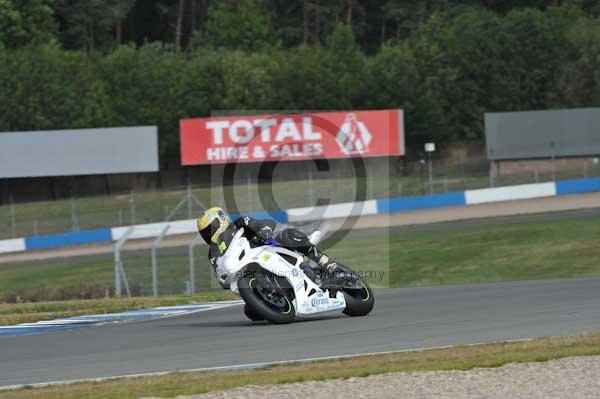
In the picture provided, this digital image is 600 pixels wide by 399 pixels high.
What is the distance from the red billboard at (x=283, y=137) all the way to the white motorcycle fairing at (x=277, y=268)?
33.5 meters

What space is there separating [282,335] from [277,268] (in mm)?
1026

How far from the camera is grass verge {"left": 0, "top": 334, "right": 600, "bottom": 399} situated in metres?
9.43

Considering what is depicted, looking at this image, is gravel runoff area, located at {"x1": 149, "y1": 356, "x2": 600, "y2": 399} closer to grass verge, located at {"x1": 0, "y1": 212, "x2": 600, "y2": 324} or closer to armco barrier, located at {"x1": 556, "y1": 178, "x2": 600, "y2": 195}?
grass verge, located at {"x1": 0, "y1": 212, "x2": 600, "y2": 324}

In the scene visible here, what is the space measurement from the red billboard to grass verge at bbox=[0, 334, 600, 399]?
36.5 metres

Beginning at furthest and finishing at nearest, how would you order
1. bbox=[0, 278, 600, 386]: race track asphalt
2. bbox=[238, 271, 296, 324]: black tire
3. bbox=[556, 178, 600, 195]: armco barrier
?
bbox=[556, 178, 600, 195]: armco barrier, bbox=[238, 271, 296, 324]: black tire, bbox=[0, 278, 600, 386]: race track asphalt

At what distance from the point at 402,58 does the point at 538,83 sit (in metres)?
8.56

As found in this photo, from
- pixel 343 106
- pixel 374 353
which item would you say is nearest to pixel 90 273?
pixel 374 353

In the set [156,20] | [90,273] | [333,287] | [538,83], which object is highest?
[156,20]

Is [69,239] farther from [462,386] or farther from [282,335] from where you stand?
[462,386]

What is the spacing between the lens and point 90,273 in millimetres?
32062

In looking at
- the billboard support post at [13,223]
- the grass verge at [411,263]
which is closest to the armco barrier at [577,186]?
the grass verge at [411,263]

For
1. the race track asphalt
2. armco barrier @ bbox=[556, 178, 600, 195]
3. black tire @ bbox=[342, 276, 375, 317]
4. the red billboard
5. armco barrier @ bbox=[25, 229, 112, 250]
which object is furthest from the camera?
the red billboard

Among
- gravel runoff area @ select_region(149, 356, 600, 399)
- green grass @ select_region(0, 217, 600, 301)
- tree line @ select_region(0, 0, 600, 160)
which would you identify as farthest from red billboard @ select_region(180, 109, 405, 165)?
gravel runoff area @ select_region(149, 356, 600, 399)

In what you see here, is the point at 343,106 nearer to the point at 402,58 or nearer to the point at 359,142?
the point at 402,58
